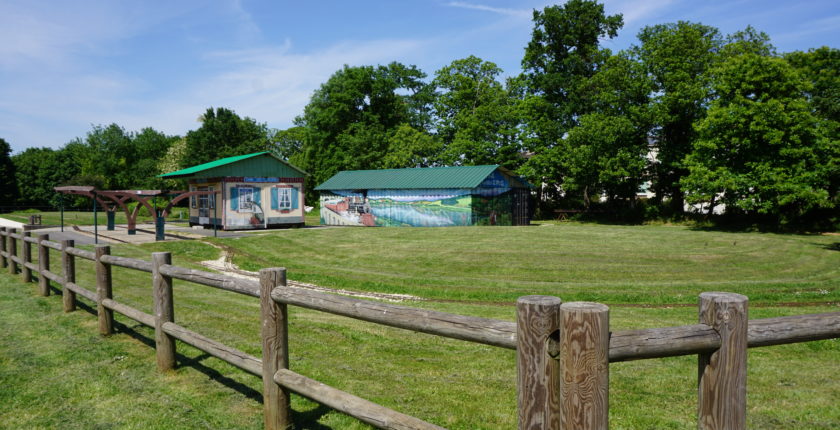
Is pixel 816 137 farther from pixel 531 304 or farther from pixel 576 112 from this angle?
pixel 531 304

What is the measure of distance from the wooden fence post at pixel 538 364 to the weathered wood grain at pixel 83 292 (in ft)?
24.6

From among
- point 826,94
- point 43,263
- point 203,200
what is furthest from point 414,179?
point 826,94

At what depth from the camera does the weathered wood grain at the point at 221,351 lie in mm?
4816

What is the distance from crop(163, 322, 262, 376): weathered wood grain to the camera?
4.82m

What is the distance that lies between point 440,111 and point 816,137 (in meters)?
33.4

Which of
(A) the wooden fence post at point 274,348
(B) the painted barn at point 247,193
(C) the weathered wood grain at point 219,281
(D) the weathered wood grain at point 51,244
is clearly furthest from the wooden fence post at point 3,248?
(B) the painted barn at point 247,193

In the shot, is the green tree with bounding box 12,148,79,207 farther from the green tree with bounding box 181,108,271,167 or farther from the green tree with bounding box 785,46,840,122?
the green tree with bounding box 785,46,840,122

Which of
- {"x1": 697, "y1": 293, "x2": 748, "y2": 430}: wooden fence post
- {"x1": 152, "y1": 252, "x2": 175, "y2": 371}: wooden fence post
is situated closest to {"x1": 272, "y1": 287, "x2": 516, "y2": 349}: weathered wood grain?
{"x1": 697, "y1": 293, "x2": 748, "y2": 430}: wooden fence post

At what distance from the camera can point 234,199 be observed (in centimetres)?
3084

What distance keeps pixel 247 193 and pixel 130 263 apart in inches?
987

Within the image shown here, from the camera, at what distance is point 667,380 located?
617cm

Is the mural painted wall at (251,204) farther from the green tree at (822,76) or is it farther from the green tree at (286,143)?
the green tree at (286,143)

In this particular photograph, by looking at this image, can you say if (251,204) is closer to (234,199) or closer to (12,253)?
(234,199)

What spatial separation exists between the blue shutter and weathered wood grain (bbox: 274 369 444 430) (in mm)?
28148
